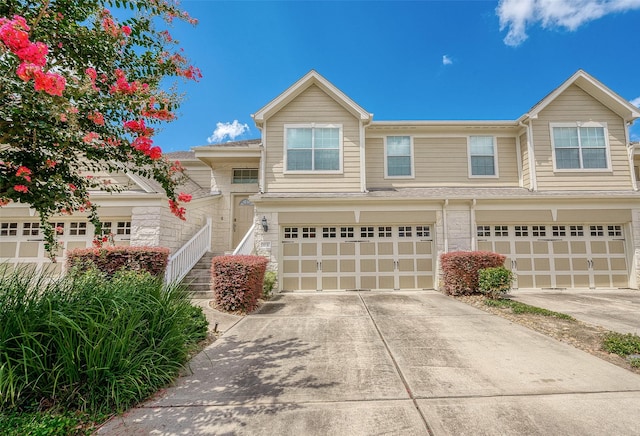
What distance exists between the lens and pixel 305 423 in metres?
2.59

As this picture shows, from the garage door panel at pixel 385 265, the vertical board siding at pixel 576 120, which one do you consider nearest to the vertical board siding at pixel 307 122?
the garage door panel at pixel 385 265

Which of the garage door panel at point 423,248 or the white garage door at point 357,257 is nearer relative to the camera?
the white garage door at point 357,257

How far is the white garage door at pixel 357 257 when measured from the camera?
977cm

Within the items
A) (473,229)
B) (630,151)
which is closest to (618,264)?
(630,151)

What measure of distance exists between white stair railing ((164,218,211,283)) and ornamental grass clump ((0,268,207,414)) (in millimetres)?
4577

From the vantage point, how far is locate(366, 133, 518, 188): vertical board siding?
1115 cm

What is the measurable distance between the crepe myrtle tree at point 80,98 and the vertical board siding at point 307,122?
631 centimetres

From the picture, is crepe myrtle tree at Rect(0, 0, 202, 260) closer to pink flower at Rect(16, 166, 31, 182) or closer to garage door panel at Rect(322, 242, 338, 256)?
pink flower at Rect(16, 166, 31, 182)

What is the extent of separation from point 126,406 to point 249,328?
9.31 ft

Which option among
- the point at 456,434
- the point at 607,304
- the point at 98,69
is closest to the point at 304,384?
the point at 456,434

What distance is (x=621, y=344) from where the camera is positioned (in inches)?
171

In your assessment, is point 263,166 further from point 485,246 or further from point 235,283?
point 485,246

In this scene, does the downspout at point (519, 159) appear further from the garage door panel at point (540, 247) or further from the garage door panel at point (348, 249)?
the garage door panel at point (348, 249)

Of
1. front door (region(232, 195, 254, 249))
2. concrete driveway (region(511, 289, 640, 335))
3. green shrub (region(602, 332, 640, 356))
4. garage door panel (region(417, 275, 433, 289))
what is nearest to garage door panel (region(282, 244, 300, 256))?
front door (region(232, 195, 254, 249))
